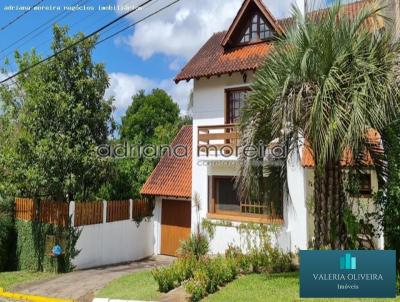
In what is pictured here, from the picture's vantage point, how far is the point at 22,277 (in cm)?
1460

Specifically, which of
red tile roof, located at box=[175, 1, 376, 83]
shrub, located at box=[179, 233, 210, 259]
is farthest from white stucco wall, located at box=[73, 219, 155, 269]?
red tile roof, located at box=[175, 1, 376, 83]

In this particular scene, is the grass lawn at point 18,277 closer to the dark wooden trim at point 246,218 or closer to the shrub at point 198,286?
the dark wooden trim at point 246,218

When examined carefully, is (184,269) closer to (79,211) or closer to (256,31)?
(79,211)

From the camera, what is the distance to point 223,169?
1535 cm

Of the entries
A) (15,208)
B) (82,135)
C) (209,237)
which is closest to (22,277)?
(15,208)

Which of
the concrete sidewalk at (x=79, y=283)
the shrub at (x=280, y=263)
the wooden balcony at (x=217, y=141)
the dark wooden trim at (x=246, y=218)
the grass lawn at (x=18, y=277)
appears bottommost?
the grass lawn at (x=18, y=277)

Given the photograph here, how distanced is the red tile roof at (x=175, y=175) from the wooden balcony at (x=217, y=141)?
2.00 meters

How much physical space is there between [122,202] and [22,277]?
4426 millimetres

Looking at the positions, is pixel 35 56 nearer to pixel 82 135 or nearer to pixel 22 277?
pixel 82 135

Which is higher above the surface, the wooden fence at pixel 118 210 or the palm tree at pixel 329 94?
the palm tree at pixel 329 94

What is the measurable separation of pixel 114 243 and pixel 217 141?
572 cm

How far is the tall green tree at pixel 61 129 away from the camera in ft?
47.7

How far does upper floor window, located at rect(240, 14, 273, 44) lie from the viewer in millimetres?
15711

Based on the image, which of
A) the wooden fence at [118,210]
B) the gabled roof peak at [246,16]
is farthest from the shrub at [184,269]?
the gabled roof peak at [246,16]
